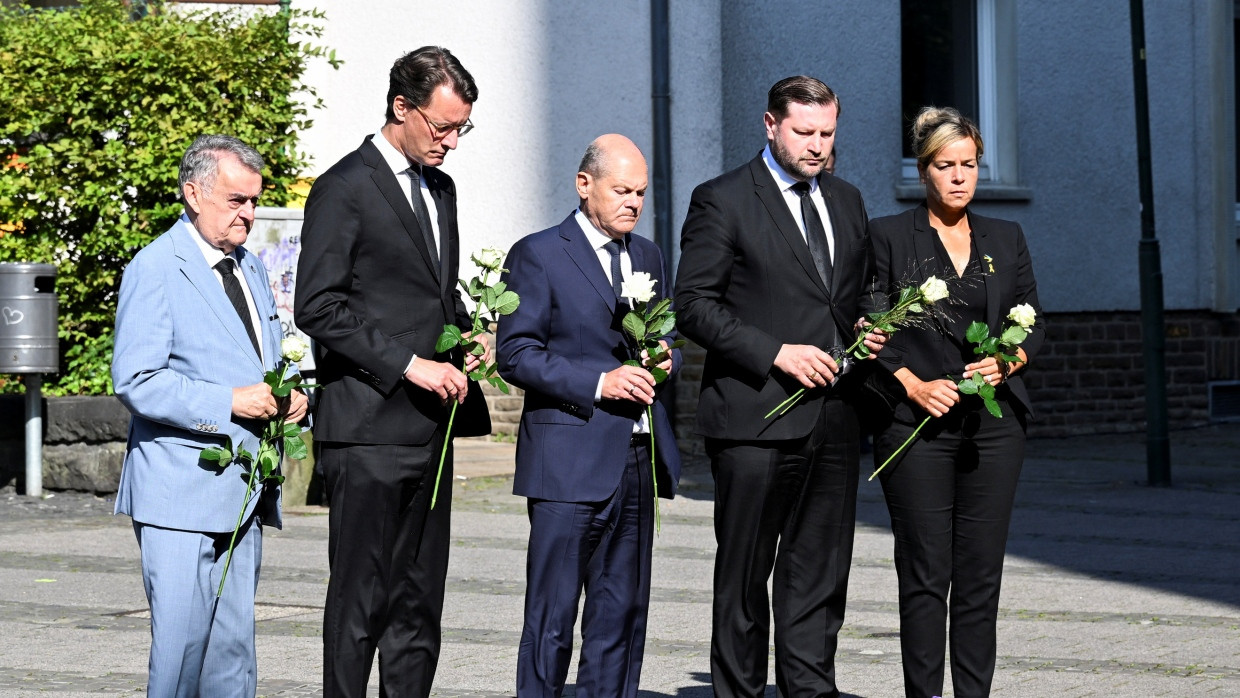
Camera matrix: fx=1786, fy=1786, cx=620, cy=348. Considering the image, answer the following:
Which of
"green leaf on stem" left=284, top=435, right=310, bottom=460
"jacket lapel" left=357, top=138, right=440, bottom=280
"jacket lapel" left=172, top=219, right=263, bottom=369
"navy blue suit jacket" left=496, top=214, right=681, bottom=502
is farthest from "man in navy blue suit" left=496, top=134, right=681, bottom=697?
"jacket lapel" left=172, top=219, right=263, bottom=369

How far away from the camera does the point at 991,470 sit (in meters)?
5.55

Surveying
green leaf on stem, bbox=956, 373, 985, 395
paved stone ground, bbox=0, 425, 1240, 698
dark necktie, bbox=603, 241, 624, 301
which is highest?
dark necktie, bbox=603, 241, 624, 301

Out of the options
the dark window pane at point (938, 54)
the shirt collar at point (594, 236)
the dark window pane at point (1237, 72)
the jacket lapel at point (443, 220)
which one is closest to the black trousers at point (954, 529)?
the shirt collar at point (594, 236)

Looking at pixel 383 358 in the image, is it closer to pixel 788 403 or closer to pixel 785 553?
pixel 788 403

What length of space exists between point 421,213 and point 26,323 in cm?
725

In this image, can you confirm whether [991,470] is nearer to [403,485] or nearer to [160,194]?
[403,485]

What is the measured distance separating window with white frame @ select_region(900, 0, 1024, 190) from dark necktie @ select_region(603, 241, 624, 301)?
11.2 metres

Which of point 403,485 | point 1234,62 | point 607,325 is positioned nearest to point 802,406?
point 607,325

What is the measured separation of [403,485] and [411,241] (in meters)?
0.70

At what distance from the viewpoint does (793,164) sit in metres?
5.45

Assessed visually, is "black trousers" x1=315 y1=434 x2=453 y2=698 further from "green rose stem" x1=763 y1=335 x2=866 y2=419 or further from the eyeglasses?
"green rose stem" x1=763 y1=335 x2=866 y2=419

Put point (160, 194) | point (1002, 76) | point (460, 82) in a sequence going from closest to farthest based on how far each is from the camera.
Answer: point (460, 82), point (160, 194), point (1002, 76)

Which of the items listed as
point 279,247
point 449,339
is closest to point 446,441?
point 449,339

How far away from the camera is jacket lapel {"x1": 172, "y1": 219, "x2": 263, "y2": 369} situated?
4.66 metres
